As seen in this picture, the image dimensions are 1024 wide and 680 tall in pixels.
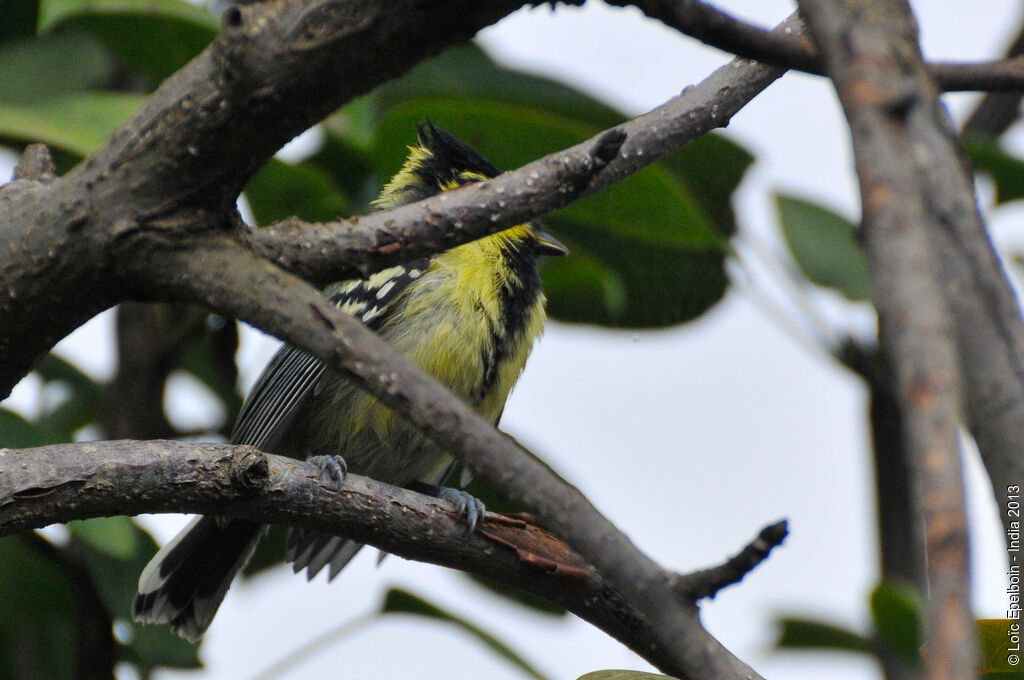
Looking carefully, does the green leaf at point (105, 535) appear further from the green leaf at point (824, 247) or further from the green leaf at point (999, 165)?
the green leaf at point (999, 165)

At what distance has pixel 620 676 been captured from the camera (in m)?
1.88

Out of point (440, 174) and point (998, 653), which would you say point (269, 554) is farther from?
point (998, 653)

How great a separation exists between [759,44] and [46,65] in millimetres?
3115

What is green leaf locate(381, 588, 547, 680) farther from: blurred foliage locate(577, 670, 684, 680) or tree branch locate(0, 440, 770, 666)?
blurred foliage locate(577, 670, 684, 680)

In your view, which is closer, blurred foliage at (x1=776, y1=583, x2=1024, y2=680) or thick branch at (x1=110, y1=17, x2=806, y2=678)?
thick branch at (x1=110, y1=17, x2=806, y2=678)

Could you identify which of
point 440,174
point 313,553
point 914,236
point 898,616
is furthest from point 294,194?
point 914,236

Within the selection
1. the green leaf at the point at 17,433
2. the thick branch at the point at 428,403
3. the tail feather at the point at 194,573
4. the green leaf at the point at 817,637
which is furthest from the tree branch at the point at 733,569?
the tail feather at the point at 194,573

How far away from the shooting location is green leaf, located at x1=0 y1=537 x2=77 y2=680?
3033mm

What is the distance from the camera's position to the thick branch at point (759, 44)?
1.16 meters

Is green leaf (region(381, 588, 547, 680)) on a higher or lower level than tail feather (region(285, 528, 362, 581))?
lower

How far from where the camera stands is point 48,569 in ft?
10.2

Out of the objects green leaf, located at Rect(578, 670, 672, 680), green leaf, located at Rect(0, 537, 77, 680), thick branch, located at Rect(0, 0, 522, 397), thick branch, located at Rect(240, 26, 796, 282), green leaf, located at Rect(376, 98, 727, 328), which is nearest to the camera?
thick branch, located at Rect(0, 0, 522, 397)

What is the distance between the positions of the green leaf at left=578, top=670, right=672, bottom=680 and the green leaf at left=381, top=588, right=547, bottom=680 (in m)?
1.21

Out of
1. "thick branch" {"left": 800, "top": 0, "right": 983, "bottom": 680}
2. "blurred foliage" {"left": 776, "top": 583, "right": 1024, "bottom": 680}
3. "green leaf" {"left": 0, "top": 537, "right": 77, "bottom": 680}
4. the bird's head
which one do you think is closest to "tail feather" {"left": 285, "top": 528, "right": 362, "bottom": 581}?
"green leaf" {"left": 0, "top": 537, "right": 77, "bottom": 680}
